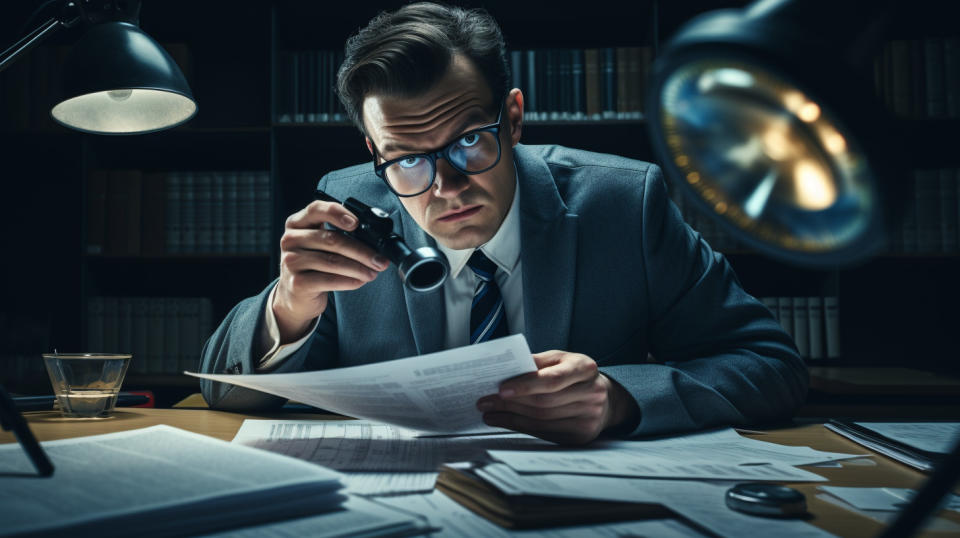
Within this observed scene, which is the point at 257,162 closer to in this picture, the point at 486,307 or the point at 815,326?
the point at 486,307

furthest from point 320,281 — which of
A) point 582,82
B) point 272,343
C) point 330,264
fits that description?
point 582,82

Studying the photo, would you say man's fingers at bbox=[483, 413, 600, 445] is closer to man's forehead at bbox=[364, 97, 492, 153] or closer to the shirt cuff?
the shirt cuff

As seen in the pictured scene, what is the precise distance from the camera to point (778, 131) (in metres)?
0.43

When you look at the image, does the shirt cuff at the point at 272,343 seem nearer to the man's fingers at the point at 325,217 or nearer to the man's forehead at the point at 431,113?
the man's fingers at the point at 325,217

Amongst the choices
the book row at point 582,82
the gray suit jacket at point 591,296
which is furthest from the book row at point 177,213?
the gray suit jacket at point 591,296

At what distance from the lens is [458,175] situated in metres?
1.14

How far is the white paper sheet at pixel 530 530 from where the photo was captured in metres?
0.51

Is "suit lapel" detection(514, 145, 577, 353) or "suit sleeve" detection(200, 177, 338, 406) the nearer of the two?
"suit sleeve" detection(200, 177, 338, 406)

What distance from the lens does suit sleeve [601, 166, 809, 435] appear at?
3.00ft

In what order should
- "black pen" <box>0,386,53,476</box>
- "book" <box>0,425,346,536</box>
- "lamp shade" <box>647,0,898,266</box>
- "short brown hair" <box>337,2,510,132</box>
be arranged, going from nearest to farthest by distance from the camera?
"lamp shade" <box>647,0,898,266</box> < "book" <box>0,425,346,536</box> < "black pen" <box>0,386,53,476</box> < "short brown hair" <box>337,2,510,132</box>

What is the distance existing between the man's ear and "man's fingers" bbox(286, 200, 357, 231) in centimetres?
50

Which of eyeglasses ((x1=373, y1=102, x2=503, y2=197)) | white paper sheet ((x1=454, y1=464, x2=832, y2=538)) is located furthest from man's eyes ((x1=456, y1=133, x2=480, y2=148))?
white paper sheet ((x1=454, y1=464, x2=832, y2=538))

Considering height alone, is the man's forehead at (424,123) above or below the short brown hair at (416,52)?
below

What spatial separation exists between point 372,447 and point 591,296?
2.06 feet
